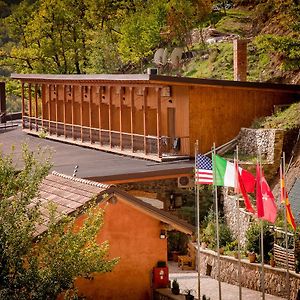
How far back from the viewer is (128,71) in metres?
54.5

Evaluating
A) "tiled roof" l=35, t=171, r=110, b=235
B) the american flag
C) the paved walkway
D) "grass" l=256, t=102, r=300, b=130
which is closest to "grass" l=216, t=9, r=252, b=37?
"grass" l=256, t=102, r=300, b=130

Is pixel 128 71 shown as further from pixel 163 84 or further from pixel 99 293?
pixel 99 293

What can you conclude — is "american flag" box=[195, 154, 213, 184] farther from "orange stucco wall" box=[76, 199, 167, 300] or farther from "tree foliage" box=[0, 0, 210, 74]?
"tree foliage" box=[0, 0, 210, 74]

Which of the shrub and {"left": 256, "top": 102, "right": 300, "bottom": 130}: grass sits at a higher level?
{"left": 256, "top": 102, "right": 300, "bottom": 130}: grass

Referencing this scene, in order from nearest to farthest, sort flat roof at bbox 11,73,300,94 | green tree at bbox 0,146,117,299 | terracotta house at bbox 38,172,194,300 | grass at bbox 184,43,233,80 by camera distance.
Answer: green tree at bbox 0,146,117,299 → terracotta house at bbox 38,172,194,300 → flat roof at bbox 11,73,300,94 → grass at bbox 184,43,233,80

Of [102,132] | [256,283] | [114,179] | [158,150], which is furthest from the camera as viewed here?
[102,132]

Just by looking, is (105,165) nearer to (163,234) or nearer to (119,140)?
(119,140)

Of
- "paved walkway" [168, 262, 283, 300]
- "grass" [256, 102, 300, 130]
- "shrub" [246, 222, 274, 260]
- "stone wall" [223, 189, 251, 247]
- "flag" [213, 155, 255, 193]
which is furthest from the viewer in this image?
"grass" [256, 102, 300, 130]

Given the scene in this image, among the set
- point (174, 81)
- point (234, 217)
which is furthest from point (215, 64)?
point (234, 217)

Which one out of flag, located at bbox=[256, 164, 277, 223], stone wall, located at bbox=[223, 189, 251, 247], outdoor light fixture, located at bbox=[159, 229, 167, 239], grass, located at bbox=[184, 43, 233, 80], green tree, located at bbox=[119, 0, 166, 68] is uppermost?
green tree, located at bbox=[119, 0, 166, 68]

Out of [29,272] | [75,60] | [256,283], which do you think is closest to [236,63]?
[256,283]

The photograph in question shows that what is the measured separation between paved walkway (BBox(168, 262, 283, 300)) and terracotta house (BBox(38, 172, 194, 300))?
1391 millimetres

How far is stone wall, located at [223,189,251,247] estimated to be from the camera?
25109 millimetres

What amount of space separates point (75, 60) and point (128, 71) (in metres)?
3.96
